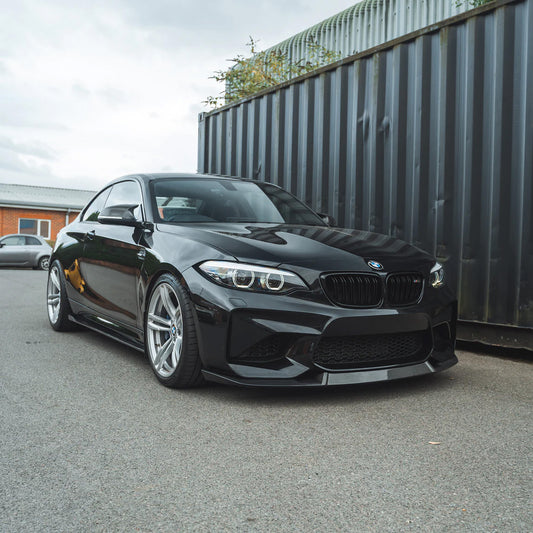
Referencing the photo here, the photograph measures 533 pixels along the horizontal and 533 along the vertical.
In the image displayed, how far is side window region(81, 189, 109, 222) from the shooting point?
580 cm

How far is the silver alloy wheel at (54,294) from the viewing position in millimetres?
6258

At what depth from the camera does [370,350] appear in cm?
362

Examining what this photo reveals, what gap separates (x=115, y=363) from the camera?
4734mm

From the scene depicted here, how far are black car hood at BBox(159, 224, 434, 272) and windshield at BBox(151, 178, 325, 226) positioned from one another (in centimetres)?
27

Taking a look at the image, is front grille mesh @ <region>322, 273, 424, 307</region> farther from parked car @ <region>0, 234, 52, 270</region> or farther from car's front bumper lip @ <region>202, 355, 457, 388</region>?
parked car @ <region>0, 234, 52, 270</region>

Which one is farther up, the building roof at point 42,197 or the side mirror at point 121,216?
the building roof at point 42,197

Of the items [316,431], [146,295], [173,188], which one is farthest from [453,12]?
[316,431]

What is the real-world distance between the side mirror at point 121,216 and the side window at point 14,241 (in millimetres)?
18886

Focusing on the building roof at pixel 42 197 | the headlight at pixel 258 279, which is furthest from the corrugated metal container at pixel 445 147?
the building roof at pixel 42 197

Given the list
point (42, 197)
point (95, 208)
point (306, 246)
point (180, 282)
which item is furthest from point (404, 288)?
point (42, 197)

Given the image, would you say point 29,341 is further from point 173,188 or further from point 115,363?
point 173,188

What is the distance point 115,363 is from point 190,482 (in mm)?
2460

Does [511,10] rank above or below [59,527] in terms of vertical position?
above

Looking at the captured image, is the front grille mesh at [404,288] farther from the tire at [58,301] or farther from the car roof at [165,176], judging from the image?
the tire at [58,301]
